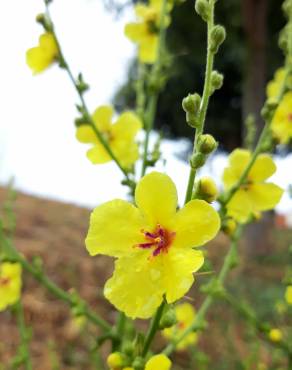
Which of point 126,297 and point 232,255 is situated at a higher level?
point 126,297

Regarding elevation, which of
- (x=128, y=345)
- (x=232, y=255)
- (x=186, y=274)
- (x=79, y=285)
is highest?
A: (x=186, y=274)

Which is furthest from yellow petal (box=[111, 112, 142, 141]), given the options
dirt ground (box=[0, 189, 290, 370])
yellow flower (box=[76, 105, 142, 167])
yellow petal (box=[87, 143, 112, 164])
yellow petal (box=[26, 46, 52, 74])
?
dirt ground (box=[0, 189, 290, 370])

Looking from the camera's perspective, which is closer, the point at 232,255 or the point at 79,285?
the point at 232,255

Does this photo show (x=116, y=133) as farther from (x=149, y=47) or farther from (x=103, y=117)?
(x=149, y=47)

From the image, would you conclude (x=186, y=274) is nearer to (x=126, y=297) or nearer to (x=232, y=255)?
(x=126, y=297)

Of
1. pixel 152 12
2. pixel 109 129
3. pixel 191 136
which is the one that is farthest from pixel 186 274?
pixel 191 136

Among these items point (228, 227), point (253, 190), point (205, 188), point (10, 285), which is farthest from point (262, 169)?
point (10, 285)
